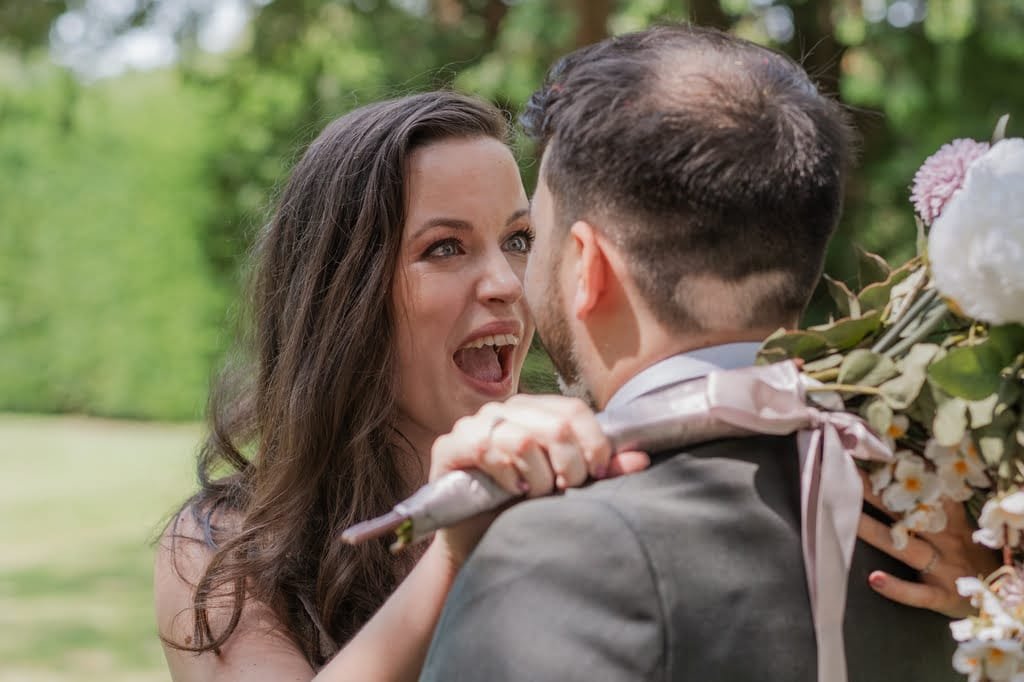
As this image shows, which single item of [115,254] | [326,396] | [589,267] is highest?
[589,267]

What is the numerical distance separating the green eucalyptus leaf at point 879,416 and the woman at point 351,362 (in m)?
1.37

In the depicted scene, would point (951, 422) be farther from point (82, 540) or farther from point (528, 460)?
point (82, 540)

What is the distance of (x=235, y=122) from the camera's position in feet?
53.3

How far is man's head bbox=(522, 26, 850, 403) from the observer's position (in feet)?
5.55

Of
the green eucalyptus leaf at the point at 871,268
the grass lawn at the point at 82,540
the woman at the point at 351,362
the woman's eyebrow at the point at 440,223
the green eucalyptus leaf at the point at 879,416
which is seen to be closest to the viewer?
the green eucalyptus leaf at the point at 879,416

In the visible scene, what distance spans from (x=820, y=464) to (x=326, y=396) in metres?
1.52

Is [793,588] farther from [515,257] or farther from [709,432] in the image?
[515,257]

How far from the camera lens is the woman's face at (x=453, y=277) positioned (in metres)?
2.97

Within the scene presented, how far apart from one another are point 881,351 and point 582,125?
0.51m

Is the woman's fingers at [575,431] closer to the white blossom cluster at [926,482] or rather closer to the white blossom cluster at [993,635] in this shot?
the white blossom cluster at [926,482]

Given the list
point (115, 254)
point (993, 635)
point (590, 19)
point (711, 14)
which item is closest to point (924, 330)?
point (993, 635)

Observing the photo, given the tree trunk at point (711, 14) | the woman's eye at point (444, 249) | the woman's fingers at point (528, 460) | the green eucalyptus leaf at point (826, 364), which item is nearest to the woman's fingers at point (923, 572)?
the green eucalyptus leaf at point (826, 364)

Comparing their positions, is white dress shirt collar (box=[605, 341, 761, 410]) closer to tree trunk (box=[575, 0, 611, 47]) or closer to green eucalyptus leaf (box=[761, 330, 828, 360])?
green eucalyptus leaf (box=[761, 330, 828, 360])

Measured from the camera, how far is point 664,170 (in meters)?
1.69
